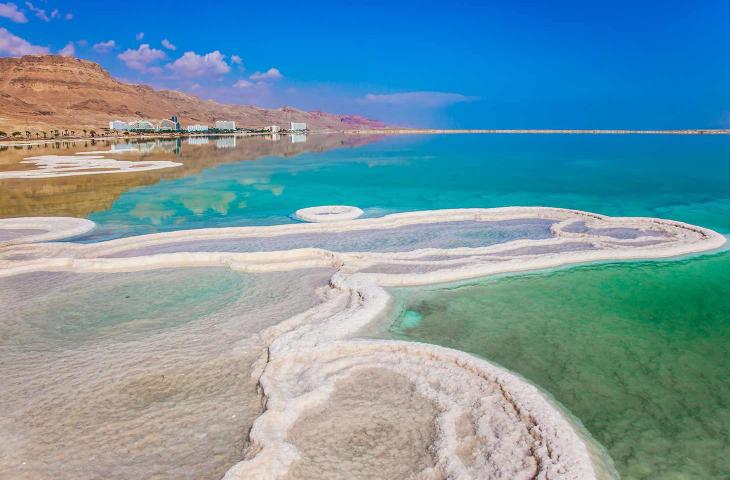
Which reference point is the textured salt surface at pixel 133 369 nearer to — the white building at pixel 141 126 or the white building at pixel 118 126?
the white building at pixel 141 126

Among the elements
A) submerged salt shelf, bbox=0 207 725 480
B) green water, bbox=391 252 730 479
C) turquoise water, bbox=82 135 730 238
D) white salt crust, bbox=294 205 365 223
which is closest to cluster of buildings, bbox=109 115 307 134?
turquoise water, bbox=82 135 730 238

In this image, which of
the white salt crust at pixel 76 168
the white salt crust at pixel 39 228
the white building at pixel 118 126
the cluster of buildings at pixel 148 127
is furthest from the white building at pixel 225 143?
the white salt crust at pixel 39 228

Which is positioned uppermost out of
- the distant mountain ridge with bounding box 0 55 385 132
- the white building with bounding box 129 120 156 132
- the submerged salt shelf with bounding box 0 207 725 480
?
the distant mountain ridge with bounding box 0 55 385 132

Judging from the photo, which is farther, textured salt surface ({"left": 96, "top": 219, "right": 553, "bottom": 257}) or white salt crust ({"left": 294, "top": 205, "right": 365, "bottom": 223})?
white salt crust ({"left": 294, "top": 205, "right": 365, "bottom": 223})

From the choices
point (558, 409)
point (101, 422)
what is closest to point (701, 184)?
point (558, 409)

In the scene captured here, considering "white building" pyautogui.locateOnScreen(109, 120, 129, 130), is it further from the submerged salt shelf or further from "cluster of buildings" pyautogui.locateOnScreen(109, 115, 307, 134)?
the submerged salt shelf

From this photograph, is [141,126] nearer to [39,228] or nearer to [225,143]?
[225,143]

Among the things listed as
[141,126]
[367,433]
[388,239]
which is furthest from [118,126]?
[367,433]

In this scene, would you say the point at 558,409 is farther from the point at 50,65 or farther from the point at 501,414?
the point at 50,65
